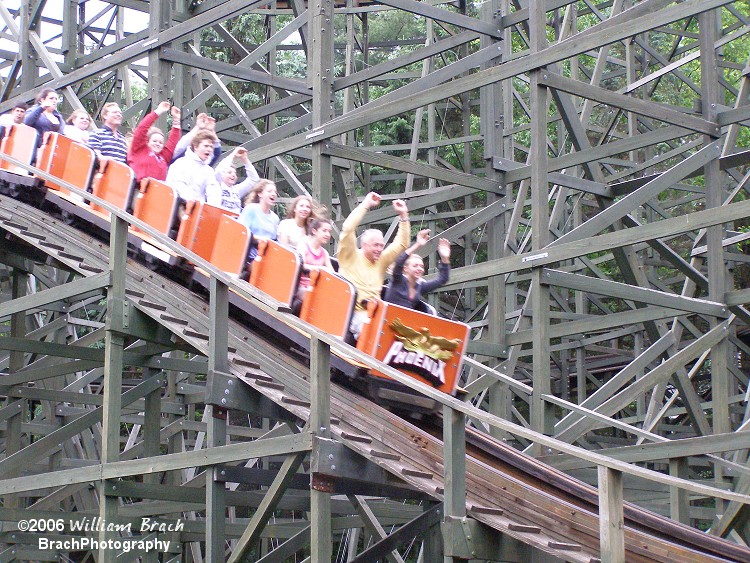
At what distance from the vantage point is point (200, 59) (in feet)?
48.9

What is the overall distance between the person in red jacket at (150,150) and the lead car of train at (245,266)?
0.38 metres

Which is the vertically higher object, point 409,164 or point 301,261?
point 409,164

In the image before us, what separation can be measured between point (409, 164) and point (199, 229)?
3394 millimetres

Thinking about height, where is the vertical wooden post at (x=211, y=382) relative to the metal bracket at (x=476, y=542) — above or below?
above

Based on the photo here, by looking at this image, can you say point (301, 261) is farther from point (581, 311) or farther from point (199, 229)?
point (581, 311)

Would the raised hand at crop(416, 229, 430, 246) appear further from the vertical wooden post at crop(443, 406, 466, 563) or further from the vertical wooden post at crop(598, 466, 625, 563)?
the vertical wooden post at crop(598, 466, 625, 563)

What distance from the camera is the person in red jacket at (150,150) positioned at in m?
12.2

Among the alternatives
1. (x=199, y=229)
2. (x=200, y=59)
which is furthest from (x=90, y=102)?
(x=199, y=229)

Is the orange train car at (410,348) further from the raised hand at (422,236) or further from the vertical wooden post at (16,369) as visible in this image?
the vertical wooden post at (16,369)

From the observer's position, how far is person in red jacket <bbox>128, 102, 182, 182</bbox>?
12227 millimetres

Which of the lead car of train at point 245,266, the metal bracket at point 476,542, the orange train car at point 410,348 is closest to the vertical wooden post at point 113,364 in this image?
the lead car of train at point 245,266

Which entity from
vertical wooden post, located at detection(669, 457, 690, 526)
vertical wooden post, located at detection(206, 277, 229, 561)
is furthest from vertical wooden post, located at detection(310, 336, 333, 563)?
vertical wooden post, located at detection(669, 457, 690, 526)

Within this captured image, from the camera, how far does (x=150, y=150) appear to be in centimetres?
1247

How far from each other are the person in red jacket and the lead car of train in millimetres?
375
